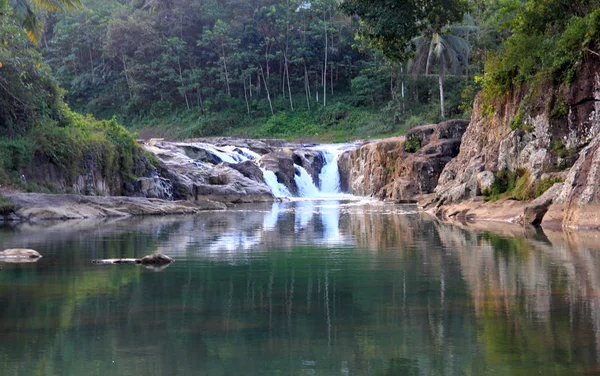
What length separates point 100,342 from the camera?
6.52 metres

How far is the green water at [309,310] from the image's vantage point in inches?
230

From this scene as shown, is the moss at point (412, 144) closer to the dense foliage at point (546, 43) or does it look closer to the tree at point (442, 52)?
the tree at point (442, 52)

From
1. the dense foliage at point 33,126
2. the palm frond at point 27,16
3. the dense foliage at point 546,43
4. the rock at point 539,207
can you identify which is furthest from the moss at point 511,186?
the dense foliage at point 33,126

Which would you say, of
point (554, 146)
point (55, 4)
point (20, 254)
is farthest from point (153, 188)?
point (20, 254)

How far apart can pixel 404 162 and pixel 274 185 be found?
27.5 ft

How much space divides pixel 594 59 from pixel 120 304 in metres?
16.6

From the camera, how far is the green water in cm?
585

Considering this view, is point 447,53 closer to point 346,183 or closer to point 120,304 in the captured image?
point 346,183

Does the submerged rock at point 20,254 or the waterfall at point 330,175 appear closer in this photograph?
the submerged rock at point 20,254

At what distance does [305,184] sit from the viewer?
149 feet

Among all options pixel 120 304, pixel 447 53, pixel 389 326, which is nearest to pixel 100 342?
pixel 120 304

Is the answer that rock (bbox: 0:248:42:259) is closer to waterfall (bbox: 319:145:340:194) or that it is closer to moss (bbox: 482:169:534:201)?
moss (bbox: 482:169:534:201)

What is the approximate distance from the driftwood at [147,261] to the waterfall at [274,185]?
29.9 m

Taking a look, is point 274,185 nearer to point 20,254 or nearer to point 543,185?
point 543,185
